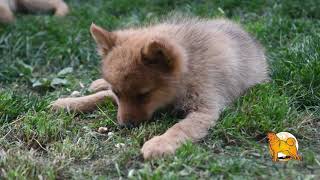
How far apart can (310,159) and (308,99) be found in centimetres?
142

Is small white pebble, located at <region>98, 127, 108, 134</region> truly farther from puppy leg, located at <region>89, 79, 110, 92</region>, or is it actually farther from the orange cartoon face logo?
the orange cartoon face logo

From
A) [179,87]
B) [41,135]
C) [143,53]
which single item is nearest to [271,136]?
[179,87]

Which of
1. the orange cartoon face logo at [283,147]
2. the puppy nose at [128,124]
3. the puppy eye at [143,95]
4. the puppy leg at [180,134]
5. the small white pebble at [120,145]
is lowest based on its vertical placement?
the small white pebble at [120,145]

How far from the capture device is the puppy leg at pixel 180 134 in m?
4.64

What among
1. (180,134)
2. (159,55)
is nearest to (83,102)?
(159,55)

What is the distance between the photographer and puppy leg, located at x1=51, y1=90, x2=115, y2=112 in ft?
19.3

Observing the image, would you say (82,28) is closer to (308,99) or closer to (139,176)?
(308,99)

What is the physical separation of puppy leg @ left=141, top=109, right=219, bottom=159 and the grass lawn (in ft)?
0.25

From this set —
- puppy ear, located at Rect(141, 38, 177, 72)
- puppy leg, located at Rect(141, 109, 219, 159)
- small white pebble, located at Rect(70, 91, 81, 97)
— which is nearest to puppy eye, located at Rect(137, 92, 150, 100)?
puppy ear, located at Rect(141, 38, 177, 72)

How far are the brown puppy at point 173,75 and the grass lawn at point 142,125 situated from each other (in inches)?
5.4

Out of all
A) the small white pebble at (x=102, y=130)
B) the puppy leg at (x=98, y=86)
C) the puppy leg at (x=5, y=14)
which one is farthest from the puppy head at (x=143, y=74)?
the puppy leg at (x=5, y=14)

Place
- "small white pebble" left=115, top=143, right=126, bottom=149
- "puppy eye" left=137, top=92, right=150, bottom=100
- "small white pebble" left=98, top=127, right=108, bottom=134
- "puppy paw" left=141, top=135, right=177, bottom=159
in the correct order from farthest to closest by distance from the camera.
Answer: "small white pebble" left=98, top=127, right=108, bottom=134, "puppy eye" left=137, top=92, right=150, bottom=100, "small white pebble" left=115, top=143, right=126, bottom=149, "puppy paw" left=141, top=135, right=177, bottom=159

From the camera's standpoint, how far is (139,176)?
4258 millimetres

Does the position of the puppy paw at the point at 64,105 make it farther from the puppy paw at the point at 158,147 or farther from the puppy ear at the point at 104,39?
the puppy paw at the point at 158,147
